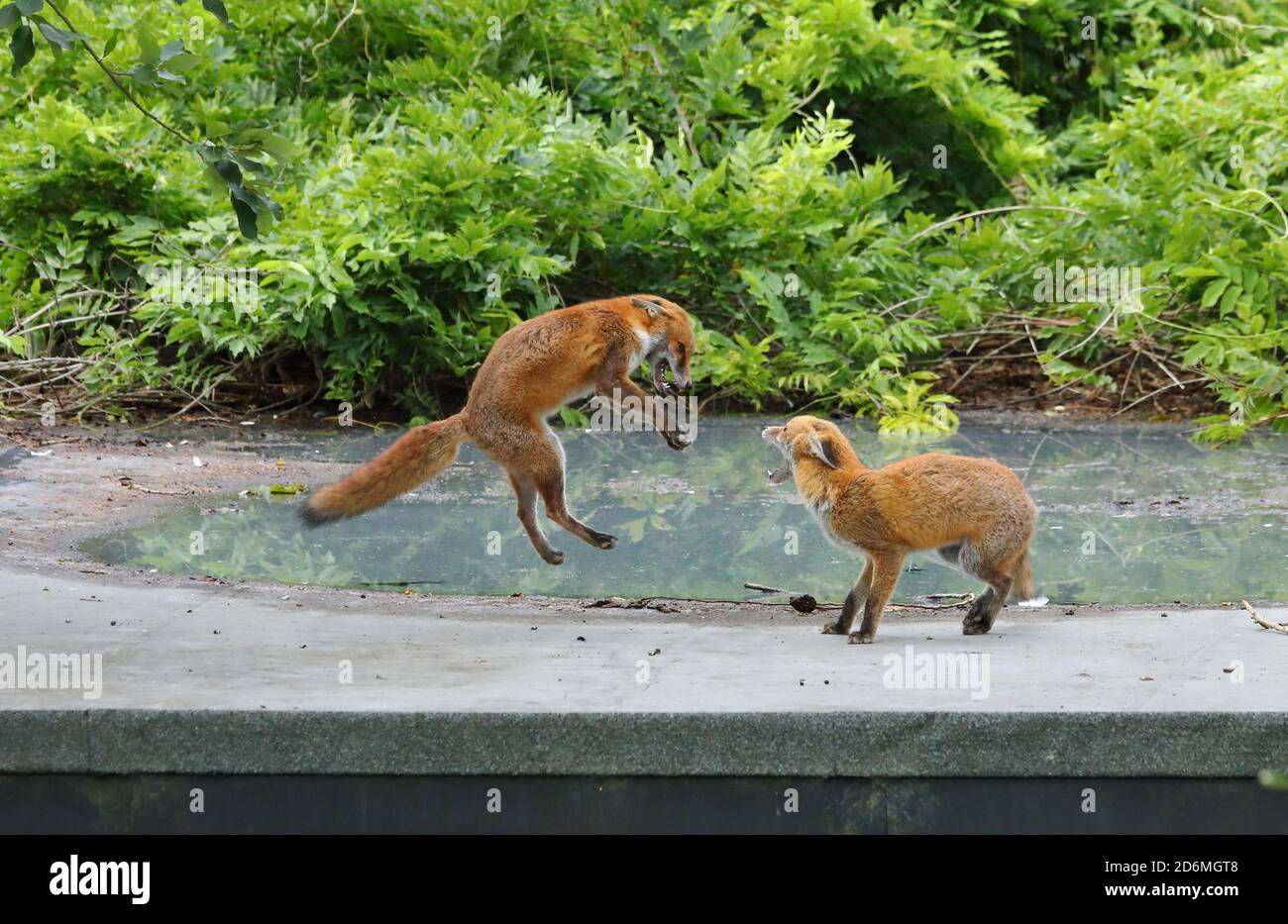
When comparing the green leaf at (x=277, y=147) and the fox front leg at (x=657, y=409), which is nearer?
the green leaf at (x=277, y=147)

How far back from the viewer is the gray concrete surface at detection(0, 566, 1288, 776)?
3904 millimetres

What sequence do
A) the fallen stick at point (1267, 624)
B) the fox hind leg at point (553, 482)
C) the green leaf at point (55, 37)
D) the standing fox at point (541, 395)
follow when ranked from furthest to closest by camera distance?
the fox hind leg at point (553, 482) → the standing fox at point (541, 395) → the fallen stick at point (1267, 624) → the green leaf at point (55, 37)

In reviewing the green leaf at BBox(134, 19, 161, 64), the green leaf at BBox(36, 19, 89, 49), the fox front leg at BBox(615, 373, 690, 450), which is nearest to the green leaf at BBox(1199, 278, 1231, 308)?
the fox front leg at BBox(615, 373, 690, 450)

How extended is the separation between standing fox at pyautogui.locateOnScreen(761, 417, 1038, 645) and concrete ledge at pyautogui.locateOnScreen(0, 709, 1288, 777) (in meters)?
1.42

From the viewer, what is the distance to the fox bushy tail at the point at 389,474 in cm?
597

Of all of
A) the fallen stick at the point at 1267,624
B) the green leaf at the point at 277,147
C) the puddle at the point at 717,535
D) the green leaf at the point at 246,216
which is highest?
the green leaf at the point at 277,147

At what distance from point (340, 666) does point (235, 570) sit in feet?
7.50

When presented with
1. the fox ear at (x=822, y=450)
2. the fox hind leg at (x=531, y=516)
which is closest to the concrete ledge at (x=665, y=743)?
the fox ear at (x=822, y=450)

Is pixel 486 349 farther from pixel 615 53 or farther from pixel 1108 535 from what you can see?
pixel 1108 535

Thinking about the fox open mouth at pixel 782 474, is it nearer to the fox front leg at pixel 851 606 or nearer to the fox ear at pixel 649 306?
the fox front leg at pixel 851 606

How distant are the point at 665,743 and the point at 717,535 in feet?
12.0

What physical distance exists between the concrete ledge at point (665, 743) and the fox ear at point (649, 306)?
3.30 m

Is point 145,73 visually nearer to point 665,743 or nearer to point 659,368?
point 665,743

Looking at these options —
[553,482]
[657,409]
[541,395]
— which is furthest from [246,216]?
[657,409]
